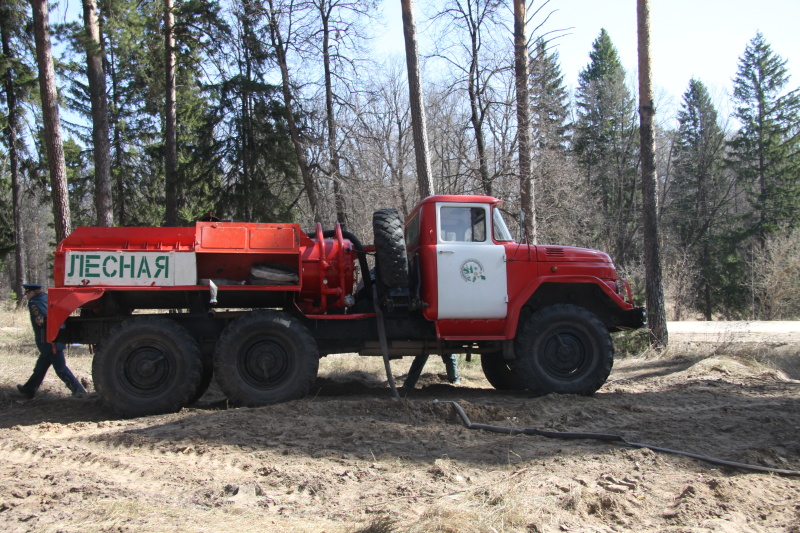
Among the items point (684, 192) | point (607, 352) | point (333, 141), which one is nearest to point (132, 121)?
point (333, 141)

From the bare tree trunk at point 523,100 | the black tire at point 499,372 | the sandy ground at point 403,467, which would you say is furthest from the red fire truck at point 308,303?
the bare tree trunk at point 523,100

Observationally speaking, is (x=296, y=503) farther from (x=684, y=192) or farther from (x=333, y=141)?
(x=684, y=192)

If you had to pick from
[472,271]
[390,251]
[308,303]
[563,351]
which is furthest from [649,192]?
[308,303]

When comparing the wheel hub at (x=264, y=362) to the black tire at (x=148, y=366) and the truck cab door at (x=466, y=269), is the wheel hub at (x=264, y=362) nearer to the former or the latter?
the black tire at (x=148, y=366)

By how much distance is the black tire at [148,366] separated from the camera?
6.93m

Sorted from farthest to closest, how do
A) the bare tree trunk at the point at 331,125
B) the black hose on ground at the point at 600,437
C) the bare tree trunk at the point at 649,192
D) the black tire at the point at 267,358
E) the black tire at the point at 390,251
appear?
the bare tree trunk at the point at 331,125 < the bare tree trunk at the point at 649,192 < the black tire at the point at 390,251 < the black tire at the point at 267,358 < the black hose on ground at the point at 600,437

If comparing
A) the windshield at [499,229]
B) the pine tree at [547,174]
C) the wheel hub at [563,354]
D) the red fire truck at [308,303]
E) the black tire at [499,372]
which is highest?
the pine tree at [547,174]

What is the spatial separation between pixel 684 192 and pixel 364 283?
3702cm

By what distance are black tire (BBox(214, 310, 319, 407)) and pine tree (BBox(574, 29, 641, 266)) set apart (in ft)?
103

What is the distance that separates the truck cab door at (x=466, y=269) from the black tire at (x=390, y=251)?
0.51 meters

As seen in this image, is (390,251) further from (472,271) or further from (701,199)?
(701,199)

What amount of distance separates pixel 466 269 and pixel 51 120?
9.86 metres

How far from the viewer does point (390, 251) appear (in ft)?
23.8

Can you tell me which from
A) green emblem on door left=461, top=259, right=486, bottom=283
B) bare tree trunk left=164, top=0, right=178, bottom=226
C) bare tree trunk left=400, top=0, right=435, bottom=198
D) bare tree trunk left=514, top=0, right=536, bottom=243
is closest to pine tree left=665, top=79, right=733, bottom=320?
bare tree trunk left=514, top=0, right=536, bottom=243
